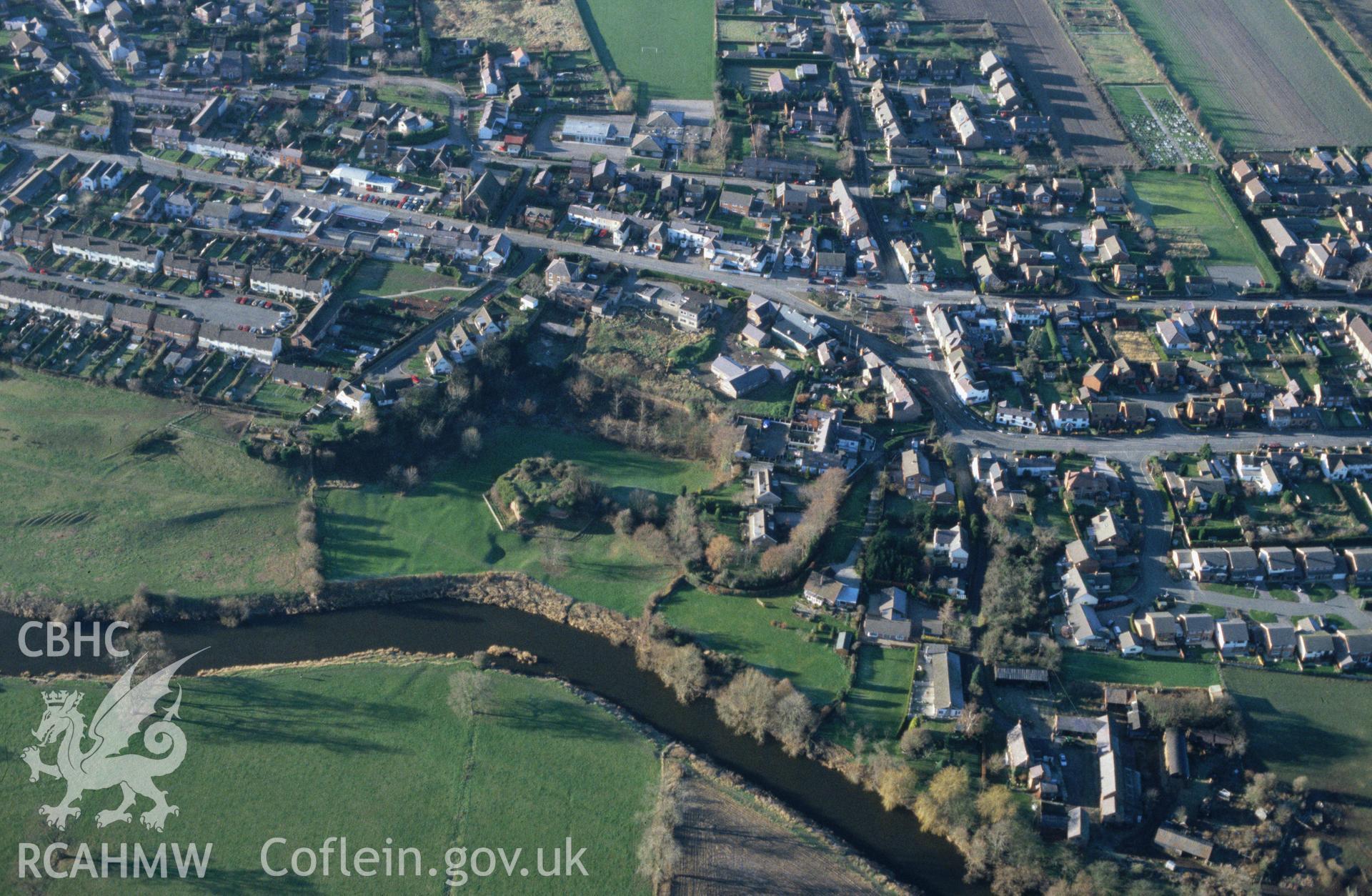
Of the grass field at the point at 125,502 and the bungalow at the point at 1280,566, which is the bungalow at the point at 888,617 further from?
the grass field at the point at 125,502

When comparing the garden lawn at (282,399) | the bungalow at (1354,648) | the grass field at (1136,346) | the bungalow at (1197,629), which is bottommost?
the bungalow at (1354,648)

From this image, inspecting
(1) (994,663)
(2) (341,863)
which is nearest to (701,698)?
(1) (994,663)

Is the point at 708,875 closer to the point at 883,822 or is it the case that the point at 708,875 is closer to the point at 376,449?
the point at 883,822

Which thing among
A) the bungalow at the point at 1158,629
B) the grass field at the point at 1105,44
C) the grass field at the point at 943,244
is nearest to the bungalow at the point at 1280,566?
the bungalow at the point at 1158,629

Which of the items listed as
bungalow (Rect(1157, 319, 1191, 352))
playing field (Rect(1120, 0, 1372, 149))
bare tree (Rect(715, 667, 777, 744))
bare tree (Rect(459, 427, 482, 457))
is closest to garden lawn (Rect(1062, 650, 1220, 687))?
bare tree (Rect(715, 667, 777, 744))

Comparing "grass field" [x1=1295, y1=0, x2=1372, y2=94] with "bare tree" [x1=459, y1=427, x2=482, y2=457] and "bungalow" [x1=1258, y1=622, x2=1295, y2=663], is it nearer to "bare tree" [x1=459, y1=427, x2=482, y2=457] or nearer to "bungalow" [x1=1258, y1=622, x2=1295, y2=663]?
"bungalow" [x1=1258, y1=622, x2=1295, y2=663]
